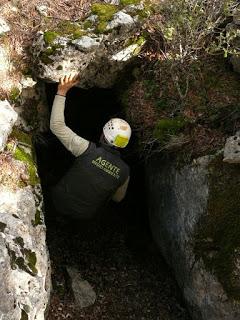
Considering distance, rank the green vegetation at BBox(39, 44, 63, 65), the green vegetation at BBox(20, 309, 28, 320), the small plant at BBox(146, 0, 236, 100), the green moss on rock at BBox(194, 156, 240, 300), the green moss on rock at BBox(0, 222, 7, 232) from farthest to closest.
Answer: the green vegetation at BBox(39, 44, 63, 65)
the small plant at BBox(146, 0, 236, 100)
the green moss on rock at BBox(194, 156, 240, 300)
the green moss on rock at BBox(0, 222, 7, 232)
the green vegetation at BBox(20, 309, 28, 320)

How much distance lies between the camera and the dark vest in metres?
8.53

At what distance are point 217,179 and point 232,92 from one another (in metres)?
2.19

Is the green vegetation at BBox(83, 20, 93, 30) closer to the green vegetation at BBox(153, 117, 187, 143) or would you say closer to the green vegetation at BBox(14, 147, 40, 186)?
the green vegetation at BBox(153, 117, 187, 143)

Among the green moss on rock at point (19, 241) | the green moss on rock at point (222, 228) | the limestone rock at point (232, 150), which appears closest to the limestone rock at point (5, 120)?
the green moss on rock at point (19, 241)

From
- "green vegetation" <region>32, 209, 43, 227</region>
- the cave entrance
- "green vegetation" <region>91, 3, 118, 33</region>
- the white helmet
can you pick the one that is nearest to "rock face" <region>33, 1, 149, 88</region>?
"green vegetation" <region>91, 3, 118, 33</region>

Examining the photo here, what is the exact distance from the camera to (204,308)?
25.5ft

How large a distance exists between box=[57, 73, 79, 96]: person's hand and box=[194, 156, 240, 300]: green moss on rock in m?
3.14

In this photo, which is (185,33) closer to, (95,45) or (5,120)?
(95,45)

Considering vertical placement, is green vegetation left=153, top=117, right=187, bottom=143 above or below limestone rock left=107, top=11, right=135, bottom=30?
below

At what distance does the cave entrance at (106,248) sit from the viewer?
29.6 ft

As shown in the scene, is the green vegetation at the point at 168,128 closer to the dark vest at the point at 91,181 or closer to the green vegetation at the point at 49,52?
the dark vest at the point at 91,181

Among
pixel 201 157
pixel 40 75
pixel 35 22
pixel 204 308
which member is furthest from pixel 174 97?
pixel 204 308

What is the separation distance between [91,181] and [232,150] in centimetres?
272

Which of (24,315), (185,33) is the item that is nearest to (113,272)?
(24,315)
